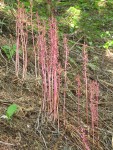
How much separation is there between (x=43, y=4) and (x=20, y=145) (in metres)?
4.43

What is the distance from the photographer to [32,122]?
2246mm

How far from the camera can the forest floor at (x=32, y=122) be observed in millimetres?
2064

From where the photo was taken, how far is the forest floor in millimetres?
2064

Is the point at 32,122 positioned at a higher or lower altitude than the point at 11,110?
lower

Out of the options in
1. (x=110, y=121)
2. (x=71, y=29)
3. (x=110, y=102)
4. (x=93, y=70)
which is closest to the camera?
(x=110, y=121)

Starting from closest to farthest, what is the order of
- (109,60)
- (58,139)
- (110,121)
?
(58,139) → (110,121) → (109,60)

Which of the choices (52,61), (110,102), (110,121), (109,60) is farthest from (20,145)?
(109,60)

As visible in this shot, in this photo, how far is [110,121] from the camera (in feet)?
8.64

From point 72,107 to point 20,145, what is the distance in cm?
76

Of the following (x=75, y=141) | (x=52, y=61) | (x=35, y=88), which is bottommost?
(x=75, y=141)

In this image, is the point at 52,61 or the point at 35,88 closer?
the point at 52,61

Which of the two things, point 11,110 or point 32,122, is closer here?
point 11,110

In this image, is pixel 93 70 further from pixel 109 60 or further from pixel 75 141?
pixel 75 141

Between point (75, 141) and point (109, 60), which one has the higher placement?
point (109, 60)
